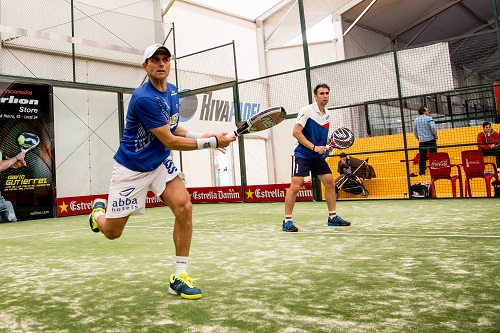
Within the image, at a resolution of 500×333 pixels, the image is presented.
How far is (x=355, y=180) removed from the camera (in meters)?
11.0

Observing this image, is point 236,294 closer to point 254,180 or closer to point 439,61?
point 439,61

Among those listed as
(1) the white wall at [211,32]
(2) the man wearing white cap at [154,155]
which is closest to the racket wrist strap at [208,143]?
(2) the man wearing white cap at [154,155]

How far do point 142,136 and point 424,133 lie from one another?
27.0 feet

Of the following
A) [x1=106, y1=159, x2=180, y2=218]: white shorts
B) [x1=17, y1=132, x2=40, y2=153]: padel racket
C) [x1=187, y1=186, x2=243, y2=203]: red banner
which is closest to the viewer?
[x1=106, y1=159, x2=180, y2=218]: white shorts

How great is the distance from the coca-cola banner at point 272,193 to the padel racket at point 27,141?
18.2 ft

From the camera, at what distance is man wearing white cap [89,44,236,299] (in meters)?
3.10

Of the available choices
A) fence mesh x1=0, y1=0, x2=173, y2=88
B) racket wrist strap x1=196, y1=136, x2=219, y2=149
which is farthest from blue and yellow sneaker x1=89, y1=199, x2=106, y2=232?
fence mesh x1=0, y1=0, x2=173, y2=88

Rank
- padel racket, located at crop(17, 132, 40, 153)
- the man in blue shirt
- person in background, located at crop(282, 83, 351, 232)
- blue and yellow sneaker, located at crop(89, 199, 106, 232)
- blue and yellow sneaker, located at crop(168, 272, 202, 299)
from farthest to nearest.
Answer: padel racket, located at crop(17, 132, 40, 153) → the man in blue shirt → person in background, located at crop(282, 83, 351, 232) → blue and yellow sneaker, located at crop(89, 199, 106, 232) → blue and yellow sneaker, located at crop(168, 272, 202, 299)

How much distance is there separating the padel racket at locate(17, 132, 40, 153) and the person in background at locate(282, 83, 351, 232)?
741 centimetres

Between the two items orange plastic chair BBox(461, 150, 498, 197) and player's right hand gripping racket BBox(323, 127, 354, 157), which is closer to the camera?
player's right hand gripping racket BBox(323, 127, 354, 157)

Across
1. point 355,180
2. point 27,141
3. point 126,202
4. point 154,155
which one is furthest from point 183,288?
point 27,141

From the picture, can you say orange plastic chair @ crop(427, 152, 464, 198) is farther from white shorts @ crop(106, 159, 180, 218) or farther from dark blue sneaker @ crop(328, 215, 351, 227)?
white shorts @ crop(106, 159, 180, 218)

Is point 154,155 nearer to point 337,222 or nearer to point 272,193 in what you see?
point 337,222

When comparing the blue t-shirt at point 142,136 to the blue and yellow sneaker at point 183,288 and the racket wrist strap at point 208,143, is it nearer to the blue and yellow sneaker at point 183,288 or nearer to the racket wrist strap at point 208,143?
the racket wrist strap at point 208,143
